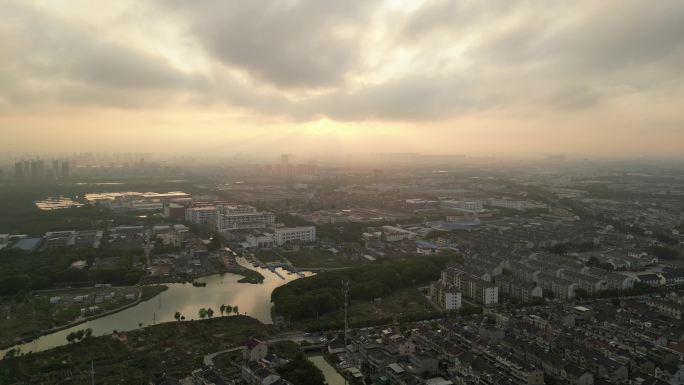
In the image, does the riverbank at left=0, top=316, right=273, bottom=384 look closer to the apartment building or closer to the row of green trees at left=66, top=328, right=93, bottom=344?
the row of green trees at left=66, top=328, right=93, bottom=344

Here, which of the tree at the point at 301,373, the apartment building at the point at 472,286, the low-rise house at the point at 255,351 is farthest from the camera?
the apartment building at the point at 472,286

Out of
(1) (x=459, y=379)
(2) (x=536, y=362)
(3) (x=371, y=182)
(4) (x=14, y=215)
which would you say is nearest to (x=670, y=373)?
(2) (x=536, y=362)

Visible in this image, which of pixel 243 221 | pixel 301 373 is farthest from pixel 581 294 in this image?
pixel 243 221

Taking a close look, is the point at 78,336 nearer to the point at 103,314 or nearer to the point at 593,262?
the point at 103,314

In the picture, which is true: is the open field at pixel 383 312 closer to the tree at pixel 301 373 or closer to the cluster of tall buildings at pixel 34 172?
the tree at pixel 301 373

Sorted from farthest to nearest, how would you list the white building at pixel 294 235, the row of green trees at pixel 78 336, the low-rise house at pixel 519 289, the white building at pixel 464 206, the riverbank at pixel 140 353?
the white building at pixel 464 206
the white building at pixel 294 235
the low-rise house at pixel 519 289
the row of green trees at pixel 78 336
the riverbank at pixel 140 353

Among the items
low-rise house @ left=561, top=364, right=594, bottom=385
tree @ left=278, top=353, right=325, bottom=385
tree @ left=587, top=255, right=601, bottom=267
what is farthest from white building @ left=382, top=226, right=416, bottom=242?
tree @ left=278, top=353, right=325, bottom=385

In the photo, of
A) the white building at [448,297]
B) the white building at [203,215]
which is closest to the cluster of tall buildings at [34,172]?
the white building at [203,215]
